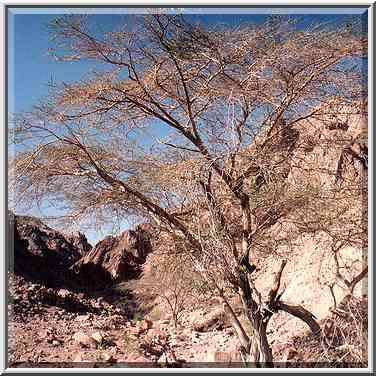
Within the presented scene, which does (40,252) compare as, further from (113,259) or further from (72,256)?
(113,259)

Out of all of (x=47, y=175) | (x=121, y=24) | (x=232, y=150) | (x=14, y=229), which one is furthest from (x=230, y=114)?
(x=14, y=229)

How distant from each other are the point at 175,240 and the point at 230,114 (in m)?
0.94

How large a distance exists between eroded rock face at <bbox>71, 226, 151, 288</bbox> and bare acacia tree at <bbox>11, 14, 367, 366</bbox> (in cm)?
22

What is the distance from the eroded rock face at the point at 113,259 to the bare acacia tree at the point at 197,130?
0.71 feet

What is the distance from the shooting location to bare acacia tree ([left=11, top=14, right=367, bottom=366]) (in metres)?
3.38

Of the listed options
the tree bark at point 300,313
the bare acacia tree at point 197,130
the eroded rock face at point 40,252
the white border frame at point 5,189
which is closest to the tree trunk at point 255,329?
the bare acacia tree at point 197,130

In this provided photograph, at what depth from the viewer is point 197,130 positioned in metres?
3.64

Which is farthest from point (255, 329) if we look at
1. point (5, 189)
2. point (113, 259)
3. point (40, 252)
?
point (5, 189)

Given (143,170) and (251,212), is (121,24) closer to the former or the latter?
(143,170)

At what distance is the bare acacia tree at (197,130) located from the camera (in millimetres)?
3379

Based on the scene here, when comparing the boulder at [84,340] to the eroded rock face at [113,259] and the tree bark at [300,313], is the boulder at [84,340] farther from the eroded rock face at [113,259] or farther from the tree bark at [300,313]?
the tree bark at [300,313]

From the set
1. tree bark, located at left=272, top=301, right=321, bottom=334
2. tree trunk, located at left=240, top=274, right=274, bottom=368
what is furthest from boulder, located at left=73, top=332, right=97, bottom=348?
Answer: tree bark, located at left=272, top=301, right=321, bottom=334

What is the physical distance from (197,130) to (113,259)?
3.65ft

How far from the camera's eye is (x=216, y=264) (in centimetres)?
343
